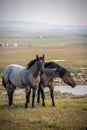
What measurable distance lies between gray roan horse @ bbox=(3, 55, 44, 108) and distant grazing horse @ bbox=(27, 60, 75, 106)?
115mm

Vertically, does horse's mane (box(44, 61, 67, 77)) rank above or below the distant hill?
below

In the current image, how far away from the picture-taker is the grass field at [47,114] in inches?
187

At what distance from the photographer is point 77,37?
520cm

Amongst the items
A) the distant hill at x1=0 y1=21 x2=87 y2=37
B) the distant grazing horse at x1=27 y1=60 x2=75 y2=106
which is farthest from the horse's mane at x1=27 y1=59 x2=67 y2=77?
the distant hill at x1=0 y1=21 x2=87 y2=37

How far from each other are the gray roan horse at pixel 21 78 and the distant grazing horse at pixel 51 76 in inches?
4.5

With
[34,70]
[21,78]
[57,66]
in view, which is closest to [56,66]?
[57,66]

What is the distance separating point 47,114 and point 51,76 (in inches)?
19.0

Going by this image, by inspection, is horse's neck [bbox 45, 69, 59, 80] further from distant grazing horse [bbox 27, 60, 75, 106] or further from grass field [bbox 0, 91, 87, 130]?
grass field [bbox 0, 91, 87, 130]

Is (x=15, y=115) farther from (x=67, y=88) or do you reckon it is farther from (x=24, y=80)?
(x=67, y=88)

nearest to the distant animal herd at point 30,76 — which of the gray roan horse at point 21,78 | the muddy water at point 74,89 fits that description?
the gray roan horse at point 21,78

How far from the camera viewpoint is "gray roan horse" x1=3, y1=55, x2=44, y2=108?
4.96 m

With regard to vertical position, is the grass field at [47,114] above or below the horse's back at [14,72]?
below

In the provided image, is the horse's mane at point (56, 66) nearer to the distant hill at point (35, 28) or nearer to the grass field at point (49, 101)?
the grass field at point (49, 101)

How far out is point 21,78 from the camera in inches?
197
